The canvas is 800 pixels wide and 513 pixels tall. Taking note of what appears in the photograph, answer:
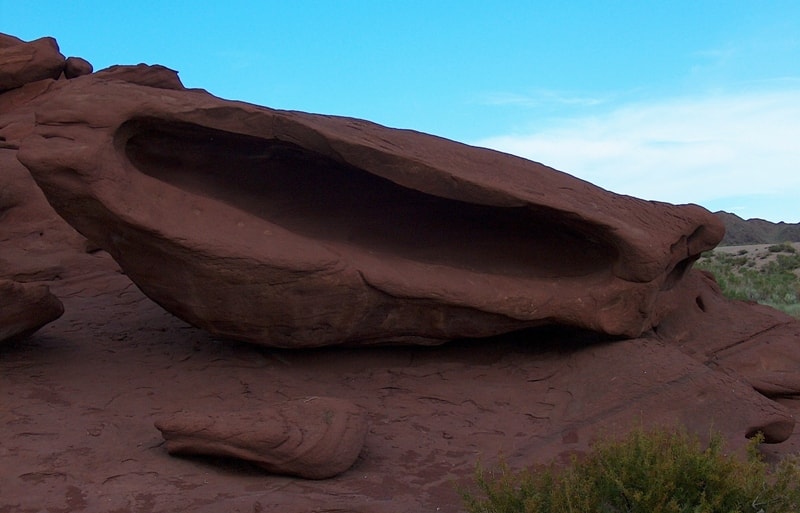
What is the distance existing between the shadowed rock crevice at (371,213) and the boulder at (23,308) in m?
1.20

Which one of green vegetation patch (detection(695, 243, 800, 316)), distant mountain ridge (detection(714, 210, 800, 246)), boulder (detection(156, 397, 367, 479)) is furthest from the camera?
distant mountain ridge (detection(714, 210, 800, 246))

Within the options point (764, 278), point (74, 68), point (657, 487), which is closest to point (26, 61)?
point (74, 68)

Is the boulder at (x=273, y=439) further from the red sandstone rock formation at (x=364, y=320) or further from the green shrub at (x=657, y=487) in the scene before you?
the green shrub at (x=657, y=487)

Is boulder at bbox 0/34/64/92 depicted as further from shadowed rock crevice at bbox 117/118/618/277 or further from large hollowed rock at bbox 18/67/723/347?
shadowed rock crevice at bbox 117/118/618/277

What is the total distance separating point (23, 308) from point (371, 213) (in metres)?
2.66

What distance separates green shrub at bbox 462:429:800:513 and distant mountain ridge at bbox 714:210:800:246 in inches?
1683

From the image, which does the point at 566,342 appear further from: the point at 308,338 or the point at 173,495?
the point at 173,495

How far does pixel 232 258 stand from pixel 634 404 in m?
2.98

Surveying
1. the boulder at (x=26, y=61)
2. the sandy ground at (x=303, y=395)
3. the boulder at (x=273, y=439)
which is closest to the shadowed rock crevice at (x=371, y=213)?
the sandy ground at (x=303, y=395)

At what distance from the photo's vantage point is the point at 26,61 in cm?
1188

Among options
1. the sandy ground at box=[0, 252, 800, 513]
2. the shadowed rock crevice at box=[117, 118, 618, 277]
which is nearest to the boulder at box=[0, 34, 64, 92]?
the sandy ground at box=[0, 252, 800, 513]

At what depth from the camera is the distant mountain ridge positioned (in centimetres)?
4547

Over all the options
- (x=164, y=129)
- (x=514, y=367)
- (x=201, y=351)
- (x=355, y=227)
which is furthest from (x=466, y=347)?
(x=164, y=129)

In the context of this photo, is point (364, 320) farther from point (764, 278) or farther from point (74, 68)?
point (764, 278)
